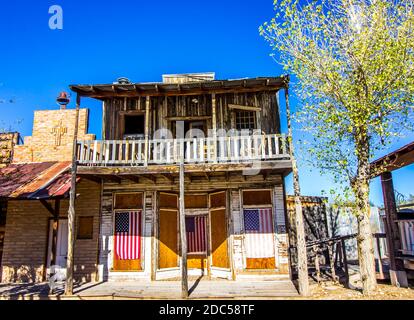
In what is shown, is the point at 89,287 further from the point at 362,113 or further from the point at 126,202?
the point at 362,113

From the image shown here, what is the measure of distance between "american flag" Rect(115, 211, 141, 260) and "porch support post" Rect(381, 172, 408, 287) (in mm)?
8587

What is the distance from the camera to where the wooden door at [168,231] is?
11414mm

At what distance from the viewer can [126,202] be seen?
1197 cm

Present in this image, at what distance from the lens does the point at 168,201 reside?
39.6 feet

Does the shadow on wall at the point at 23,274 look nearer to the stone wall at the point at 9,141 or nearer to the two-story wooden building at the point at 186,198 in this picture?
the two-story wooden building at the point at 186,198

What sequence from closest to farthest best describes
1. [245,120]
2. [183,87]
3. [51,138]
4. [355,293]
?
[355,293]
[183,87]
[245,120]
[51,138]

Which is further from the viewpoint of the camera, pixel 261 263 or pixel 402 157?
pixel 261 263

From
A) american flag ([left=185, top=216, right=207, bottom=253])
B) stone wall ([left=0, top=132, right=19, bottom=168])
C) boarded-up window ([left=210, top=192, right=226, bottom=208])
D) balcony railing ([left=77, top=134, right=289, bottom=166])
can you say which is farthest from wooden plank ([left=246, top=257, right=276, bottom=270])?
stone wall ([left=0, top=132, right=19, bottom=168])

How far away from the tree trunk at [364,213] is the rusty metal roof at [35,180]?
9.18 meters

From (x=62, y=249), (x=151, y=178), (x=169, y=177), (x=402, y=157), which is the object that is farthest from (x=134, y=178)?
(x=402, y=157)

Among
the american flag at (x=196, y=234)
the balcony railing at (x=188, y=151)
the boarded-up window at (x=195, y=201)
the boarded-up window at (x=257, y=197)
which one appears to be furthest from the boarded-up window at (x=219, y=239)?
the balcony railing at (x=188, y=151)

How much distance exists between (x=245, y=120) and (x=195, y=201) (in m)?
3.80

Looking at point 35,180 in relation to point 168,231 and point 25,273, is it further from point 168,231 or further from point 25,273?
point 168,231

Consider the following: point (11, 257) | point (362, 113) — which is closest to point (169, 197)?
point (11, 257)
